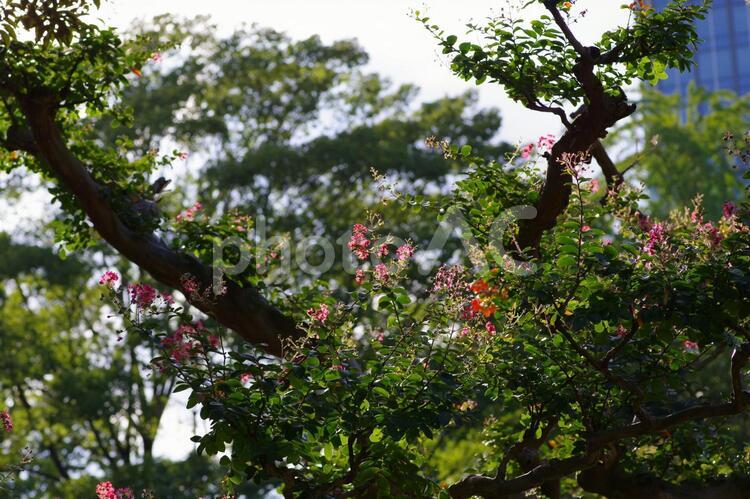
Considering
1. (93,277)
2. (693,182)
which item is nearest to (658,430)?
(93,277)

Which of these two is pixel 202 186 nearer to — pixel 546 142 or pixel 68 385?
pixel 68 385

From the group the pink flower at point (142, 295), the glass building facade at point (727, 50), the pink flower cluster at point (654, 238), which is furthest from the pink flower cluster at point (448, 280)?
the glass building facade at point (727, 50)

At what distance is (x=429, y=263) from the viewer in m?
14.6

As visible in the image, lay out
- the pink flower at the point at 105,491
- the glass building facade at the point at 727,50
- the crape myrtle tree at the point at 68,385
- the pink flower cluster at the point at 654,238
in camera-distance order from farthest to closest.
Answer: the glass building facade at the point at 727,50, the crape myrtle tree at the point at 68,385, the pink flower at the point at 105,491, the pink flower cluster at the point at 654,238

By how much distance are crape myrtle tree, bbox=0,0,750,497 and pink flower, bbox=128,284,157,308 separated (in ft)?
0.03

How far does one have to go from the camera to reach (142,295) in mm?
4402

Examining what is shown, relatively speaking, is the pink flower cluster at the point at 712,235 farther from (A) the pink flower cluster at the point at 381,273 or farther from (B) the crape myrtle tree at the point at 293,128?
(B) the crape myrtle tree at the point at 293,128

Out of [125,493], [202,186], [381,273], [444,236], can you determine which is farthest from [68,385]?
[381,273]

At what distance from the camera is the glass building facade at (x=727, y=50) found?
5875cm

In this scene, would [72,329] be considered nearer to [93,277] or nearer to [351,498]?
[93,277]

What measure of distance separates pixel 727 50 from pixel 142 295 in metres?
60.3

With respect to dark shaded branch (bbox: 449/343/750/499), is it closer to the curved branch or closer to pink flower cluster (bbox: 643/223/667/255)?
pink flower cluster (bbox: 643/223/667/255)

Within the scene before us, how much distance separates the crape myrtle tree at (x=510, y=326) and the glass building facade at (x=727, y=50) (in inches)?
2210

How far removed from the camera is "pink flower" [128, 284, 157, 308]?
14.3 ft
